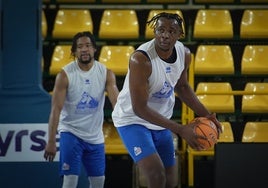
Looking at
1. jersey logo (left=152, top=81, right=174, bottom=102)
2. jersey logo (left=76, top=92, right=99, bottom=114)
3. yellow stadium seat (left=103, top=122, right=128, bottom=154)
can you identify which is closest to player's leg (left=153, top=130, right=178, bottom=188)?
jersey logo (left=152, top=81, right=174, bottom=102)

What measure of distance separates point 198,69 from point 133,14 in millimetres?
1291

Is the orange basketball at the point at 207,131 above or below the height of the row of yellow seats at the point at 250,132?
above

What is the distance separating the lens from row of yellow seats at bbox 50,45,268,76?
7.42 m

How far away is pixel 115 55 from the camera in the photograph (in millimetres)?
7539

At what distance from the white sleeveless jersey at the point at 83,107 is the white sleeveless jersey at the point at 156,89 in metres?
1.07

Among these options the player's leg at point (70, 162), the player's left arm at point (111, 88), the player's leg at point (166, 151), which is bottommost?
the player's leg at point (70, 162)

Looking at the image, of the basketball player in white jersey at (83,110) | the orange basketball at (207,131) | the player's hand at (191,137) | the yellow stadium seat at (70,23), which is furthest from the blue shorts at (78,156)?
the yellow stadium seat at (70,23)

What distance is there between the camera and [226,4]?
838cm

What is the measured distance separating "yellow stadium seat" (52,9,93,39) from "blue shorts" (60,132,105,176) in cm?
299

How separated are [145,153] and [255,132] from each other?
11.7 ft

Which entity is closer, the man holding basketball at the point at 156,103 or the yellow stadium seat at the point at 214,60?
the man holding basketball at the point at 156,103

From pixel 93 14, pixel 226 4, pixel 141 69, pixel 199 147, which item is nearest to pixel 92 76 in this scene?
pixel 141 69

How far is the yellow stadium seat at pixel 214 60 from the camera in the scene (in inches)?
291

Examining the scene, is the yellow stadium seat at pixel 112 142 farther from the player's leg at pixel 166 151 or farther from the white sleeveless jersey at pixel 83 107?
the player's leg at pixel 166 151
